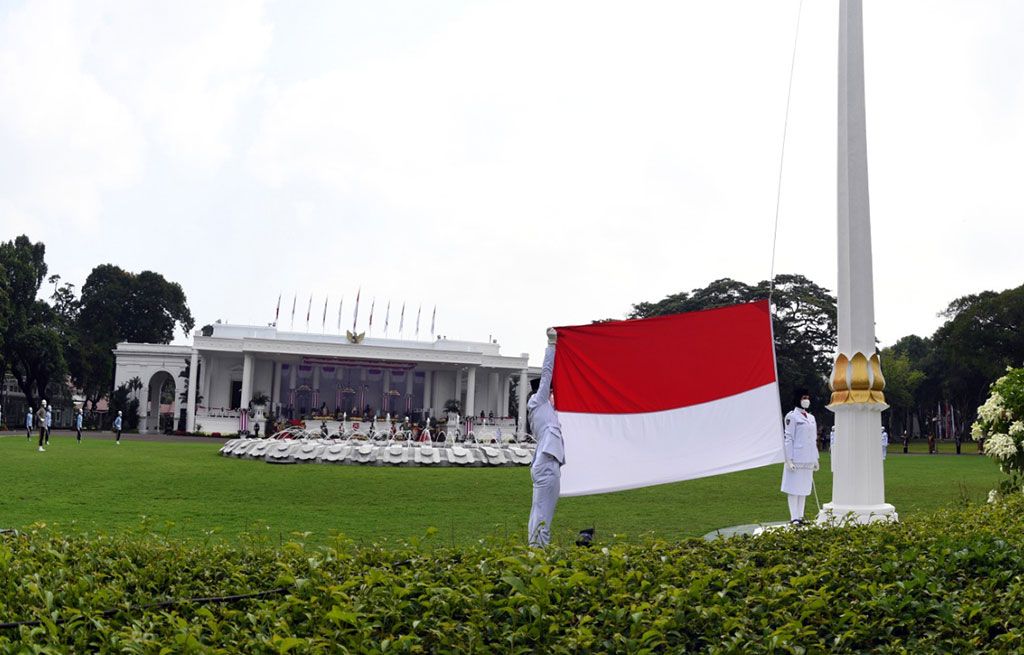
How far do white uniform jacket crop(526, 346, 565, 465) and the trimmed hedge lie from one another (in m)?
2.31

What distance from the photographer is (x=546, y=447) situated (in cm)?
651

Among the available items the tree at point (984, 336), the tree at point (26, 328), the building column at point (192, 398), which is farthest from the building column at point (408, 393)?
the tree at point (984, 336)

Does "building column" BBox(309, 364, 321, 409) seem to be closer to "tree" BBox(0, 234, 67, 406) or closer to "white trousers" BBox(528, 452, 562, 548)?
"tree" BBox(0, 234, 67, 406)

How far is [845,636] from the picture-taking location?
3131 mm

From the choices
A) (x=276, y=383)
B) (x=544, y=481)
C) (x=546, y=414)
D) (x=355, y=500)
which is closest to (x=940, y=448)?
(x=276, y=383)

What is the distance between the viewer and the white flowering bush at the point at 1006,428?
29.7ft

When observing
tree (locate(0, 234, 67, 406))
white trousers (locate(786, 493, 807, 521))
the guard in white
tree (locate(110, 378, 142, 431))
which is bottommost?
tree (locate(110, 378, 142, 431))

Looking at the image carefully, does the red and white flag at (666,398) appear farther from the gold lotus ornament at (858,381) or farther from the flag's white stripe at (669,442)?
the gold lotus ornament at (858,381)

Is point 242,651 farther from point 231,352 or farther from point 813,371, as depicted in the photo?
point 231,352

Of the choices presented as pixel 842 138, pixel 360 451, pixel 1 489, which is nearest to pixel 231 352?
pixel 360 451

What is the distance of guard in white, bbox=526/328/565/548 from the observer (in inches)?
256

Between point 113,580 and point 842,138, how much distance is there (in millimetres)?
6961

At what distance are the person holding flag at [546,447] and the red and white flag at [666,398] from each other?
8cm

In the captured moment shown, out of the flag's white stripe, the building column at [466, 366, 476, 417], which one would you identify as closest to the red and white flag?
the flag's white stripe
